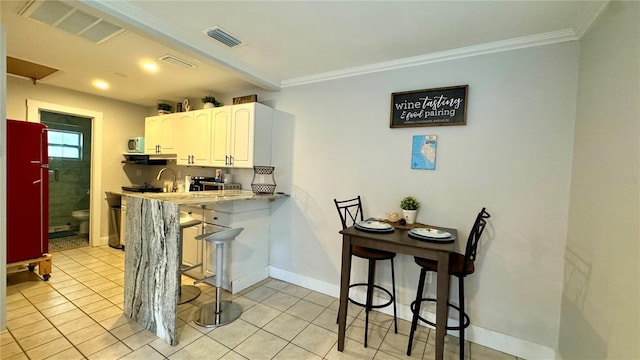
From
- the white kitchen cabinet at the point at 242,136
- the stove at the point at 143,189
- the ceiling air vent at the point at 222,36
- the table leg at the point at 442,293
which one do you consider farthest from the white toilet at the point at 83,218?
the table leg at the point at 442,293

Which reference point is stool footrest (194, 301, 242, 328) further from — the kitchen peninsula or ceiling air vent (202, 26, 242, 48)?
ceiling air vent (202, 26, 242, 48)

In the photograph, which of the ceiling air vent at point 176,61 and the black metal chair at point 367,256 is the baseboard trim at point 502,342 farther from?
the ceiling air vent at point 176,61

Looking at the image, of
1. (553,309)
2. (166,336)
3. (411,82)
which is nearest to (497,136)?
(411,82)

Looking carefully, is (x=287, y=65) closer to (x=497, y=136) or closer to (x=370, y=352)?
(x=497, y=136)

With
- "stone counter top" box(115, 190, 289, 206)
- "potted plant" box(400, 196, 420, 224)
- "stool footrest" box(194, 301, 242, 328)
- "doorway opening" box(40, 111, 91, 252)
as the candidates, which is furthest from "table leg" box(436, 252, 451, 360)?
"doorway opening" box(40, 111, 91, 252)

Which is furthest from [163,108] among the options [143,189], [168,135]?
[143,189]

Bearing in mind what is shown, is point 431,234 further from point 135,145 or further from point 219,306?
point 135,145

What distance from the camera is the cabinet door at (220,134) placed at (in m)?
3.34

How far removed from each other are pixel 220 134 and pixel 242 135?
398 millimetres

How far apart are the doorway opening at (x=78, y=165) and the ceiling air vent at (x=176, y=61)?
2540 millimetres

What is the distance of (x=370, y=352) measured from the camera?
2.08 metres

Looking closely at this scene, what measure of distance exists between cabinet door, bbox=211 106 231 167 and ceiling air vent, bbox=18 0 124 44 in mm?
1292

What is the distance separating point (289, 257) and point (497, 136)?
2.54m

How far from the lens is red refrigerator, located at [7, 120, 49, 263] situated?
2818mm
